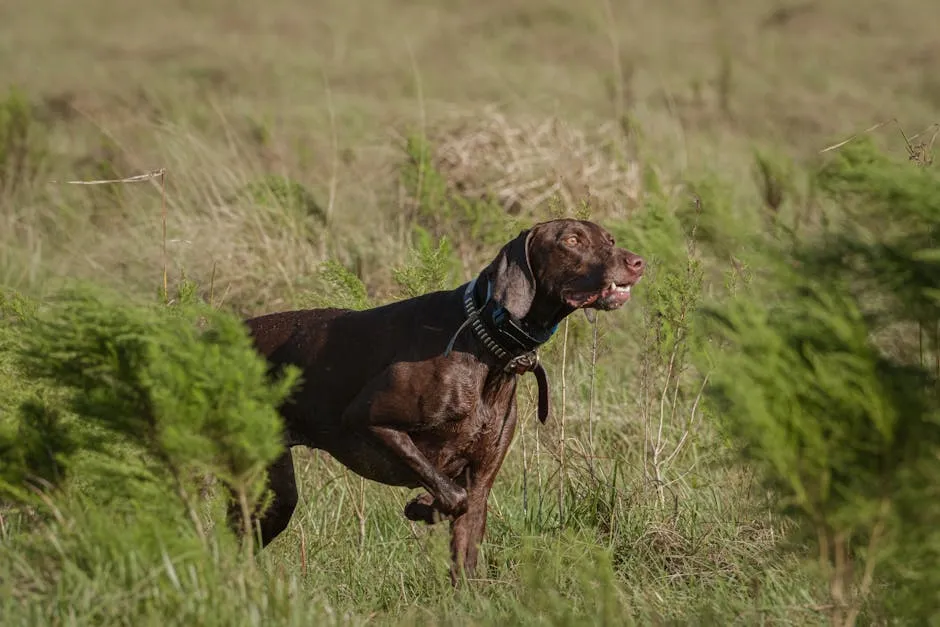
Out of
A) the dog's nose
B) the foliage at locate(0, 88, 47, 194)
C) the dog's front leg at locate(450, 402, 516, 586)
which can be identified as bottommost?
the dog's front leg at locate(450, 402, 516, 586)

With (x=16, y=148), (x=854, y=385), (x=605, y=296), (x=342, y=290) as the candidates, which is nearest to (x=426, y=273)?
(x=342, y=290)

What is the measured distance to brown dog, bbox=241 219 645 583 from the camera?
17.9 feet

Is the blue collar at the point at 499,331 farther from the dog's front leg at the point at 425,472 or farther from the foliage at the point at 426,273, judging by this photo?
the foliage at the point at 426,273

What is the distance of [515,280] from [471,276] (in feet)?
12.2

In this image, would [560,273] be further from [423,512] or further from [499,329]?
[423,512]

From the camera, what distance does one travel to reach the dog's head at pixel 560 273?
17.8 ft

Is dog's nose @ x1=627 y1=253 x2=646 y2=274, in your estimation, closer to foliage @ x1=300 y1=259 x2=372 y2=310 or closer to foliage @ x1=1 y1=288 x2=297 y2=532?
foliage @ x1=300 y1=259 x2=372 y2=310

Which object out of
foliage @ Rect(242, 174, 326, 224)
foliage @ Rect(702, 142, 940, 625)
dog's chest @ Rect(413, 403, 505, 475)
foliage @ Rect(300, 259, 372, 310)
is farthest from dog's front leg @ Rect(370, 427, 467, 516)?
foliage @ Rect(242, 174, 326, 224)

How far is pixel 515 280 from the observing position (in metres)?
5.43

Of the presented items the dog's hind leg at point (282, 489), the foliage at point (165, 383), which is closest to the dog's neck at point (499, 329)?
the dog's hind leg at point (282, 489)

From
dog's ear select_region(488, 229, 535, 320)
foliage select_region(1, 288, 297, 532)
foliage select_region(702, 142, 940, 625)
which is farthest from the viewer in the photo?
dog's ear select_region(488, 229, 535, 320)

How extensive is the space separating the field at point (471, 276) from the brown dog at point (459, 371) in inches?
12.1

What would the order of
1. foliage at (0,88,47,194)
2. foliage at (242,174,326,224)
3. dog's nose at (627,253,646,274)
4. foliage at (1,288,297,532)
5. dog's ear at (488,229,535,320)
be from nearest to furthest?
foliage at (1,288,297,532), dog's ear at (488,229,535,320), dog's nose at (627,253,646,274), foliage at (242,174,326,224), foliage at (0,88,47,194)

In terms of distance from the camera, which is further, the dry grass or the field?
the dry grass
